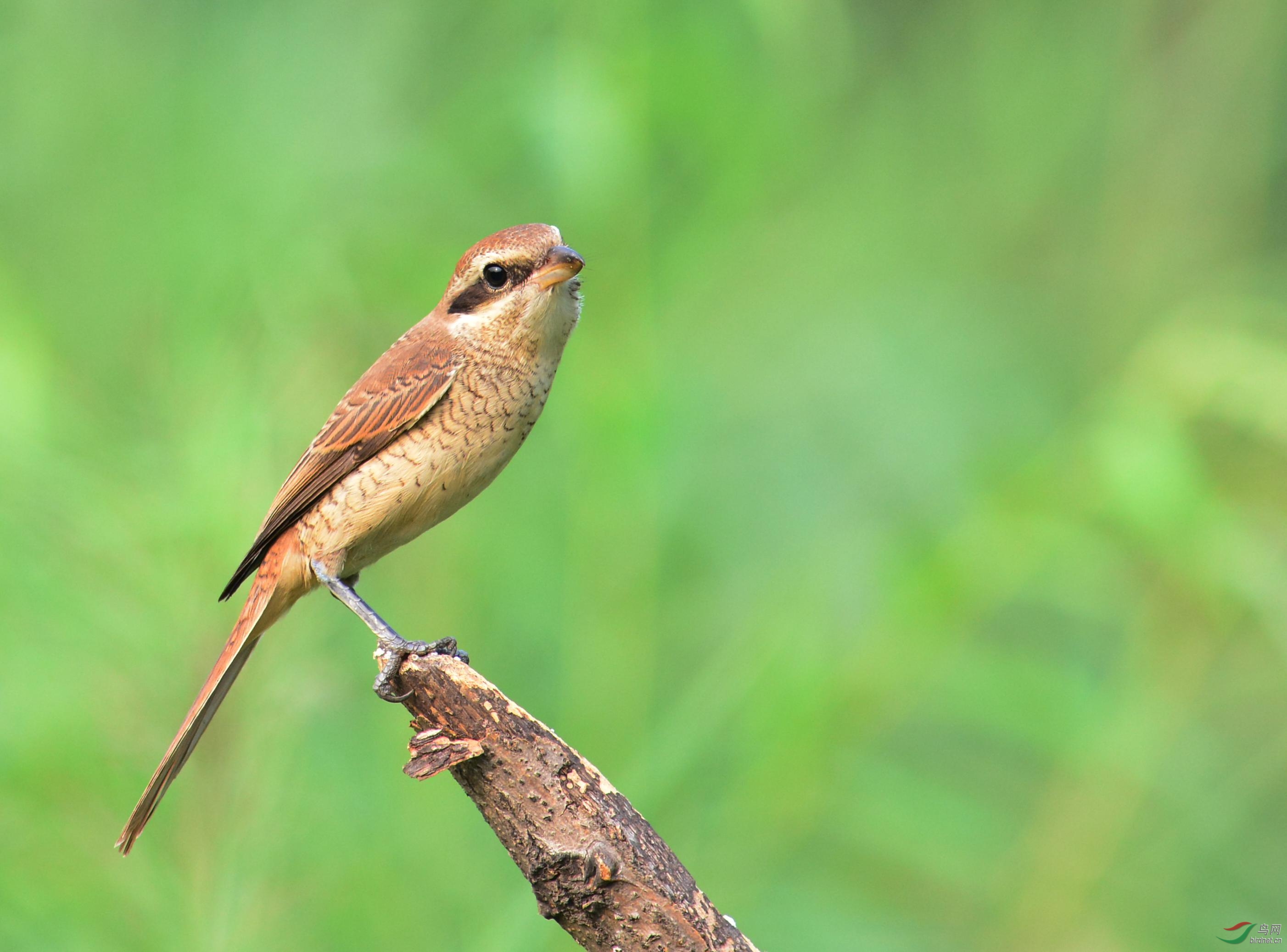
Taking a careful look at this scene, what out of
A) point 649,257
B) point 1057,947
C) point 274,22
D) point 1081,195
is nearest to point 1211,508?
point 1057,947

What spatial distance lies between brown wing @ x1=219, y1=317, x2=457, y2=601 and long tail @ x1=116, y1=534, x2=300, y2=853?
55mm

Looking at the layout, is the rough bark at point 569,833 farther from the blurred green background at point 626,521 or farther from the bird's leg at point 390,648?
the blurred green background at point 626,521

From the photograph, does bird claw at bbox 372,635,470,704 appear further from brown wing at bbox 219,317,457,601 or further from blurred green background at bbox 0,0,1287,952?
blurred green background at bbox 0,0,1287,952

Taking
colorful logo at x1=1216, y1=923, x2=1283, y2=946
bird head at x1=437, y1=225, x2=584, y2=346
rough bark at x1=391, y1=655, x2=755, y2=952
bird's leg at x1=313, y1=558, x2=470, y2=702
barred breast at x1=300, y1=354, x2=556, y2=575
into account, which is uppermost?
bird head at x1=437, y1=225, x2=584, y2=346

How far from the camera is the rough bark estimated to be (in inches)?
95.1

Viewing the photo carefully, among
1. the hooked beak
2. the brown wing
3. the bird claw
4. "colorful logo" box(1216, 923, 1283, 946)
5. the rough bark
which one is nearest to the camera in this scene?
the rough bark

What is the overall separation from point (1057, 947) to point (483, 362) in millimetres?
2698

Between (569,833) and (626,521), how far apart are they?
1960mm

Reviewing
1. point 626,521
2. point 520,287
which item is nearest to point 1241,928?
point 626,521

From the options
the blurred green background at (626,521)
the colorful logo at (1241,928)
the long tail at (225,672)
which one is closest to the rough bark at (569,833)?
the long tail at (225,672)

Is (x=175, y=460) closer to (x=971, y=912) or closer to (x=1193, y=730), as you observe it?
(x=971, y=912)

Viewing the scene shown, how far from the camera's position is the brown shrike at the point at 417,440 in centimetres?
329

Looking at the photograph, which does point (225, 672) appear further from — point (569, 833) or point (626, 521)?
point (626, 521)

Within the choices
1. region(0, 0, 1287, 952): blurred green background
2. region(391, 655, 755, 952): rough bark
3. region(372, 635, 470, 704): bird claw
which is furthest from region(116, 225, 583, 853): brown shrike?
region(0, 0, 1287, 952): blurred green background
